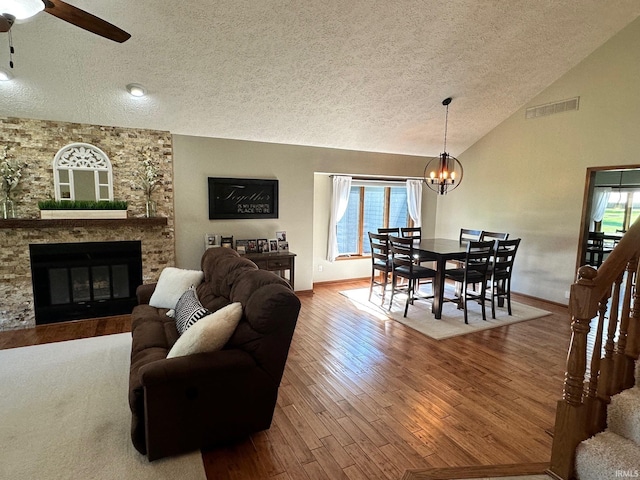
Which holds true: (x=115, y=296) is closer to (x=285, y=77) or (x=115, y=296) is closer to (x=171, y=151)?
(x=171, y=151)

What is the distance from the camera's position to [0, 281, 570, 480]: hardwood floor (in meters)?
2.11

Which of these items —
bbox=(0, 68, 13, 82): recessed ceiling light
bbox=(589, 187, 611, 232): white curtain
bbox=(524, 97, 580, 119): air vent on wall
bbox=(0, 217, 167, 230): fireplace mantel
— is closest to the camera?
bbox=(0, 68, 13, 82): recessed ceiling light

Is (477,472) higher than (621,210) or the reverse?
the reverse

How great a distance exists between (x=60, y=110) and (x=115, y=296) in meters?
2.38

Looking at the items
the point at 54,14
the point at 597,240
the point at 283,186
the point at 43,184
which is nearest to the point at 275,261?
the point at 283,186

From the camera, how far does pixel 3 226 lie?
3820mm

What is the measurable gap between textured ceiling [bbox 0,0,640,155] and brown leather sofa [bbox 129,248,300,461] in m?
2.40

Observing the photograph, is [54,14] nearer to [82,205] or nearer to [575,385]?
[82,205]

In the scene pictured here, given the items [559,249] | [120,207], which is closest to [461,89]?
[559,249]

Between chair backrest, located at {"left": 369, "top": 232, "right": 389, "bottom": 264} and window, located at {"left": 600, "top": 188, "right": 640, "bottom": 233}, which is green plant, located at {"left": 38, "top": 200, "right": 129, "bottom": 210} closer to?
chair backrest, located at {"left": 369, "top": 232, "right": 389, "bottom": 264}

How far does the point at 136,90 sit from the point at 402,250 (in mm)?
3716

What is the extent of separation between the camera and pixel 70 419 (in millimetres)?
2445

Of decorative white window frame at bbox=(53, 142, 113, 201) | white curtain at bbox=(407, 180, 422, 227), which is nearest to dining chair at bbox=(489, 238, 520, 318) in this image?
white curtain at bbox=(407, 180, 422, 227)

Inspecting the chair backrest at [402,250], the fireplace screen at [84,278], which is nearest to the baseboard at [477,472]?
the chair backrest at [402,250]
